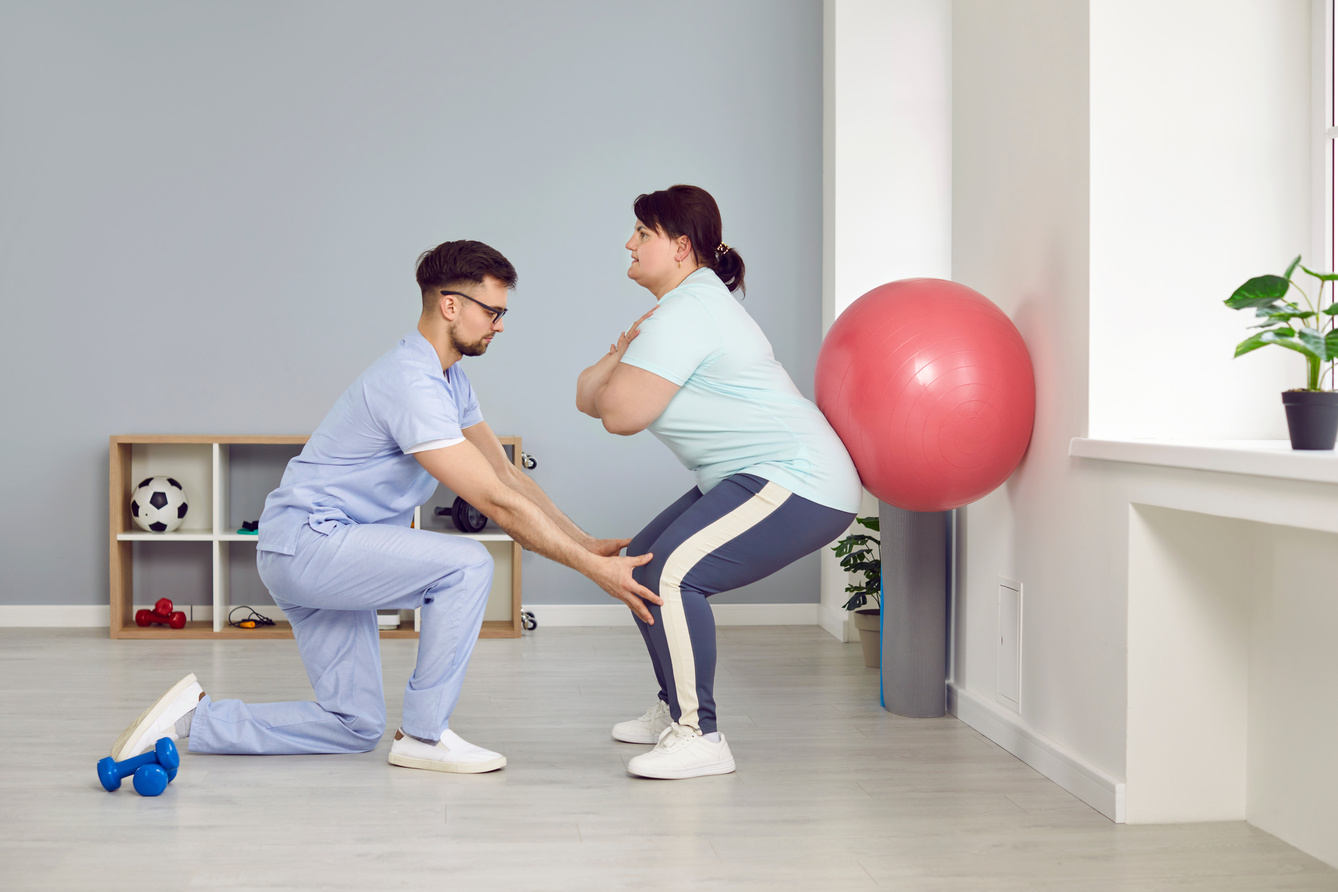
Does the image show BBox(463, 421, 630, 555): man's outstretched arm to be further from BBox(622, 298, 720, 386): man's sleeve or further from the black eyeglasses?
BBox(622, 298, 720, 386): man's sleeve

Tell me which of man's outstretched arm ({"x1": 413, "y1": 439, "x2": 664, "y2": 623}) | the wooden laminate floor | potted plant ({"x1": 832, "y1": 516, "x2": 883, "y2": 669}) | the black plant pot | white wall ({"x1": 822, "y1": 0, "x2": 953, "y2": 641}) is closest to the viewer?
the black plant pot

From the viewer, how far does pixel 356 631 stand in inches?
93.4

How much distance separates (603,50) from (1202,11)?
2644mm

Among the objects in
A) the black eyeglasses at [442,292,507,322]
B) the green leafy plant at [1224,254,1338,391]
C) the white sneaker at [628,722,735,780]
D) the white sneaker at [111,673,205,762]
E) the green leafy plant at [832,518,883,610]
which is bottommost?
the white sneaker at [628,722,735,780]

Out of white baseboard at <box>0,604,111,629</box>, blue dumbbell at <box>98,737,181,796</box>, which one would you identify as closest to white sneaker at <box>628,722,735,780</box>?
blue dumbbell at <box>98,737,181,796</box>

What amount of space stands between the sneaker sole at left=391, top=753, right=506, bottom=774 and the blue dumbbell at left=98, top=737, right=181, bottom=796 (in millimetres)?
449

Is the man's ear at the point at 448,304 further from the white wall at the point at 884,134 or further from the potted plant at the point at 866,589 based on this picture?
the white wall at the point at 884,134

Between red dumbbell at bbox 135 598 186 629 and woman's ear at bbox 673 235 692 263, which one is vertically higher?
woman's ear at bbox 673 235 692 263

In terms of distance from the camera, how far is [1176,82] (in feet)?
6.88

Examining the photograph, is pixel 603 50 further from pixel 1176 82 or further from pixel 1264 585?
pixel 1264 585

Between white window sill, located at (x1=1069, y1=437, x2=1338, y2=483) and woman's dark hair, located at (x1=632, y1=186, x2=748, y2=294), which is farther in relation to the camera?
woman's dark hair, located at (x1=632, y1=186, x2=748, y2=294)

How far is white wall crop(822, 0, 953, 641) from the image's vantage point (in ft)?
13.5

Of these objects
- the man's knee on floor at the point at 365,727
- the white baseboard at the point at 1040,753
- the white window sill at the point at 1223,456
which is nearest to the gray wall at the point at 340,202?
the white baseboard at the point at 1040,753

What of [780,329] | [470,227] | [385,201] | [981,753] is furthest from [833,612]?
[385,201]
